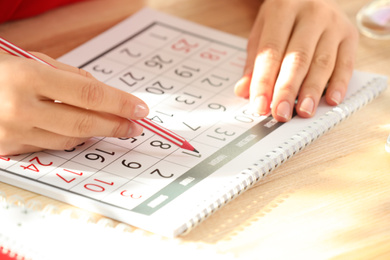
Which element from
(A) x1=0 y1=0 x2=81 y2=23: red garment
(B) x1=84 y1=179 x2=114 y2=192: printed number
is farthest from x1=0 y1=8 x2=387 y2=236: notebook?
(A) x1=0 y1=0 x2=81 y2=23: red garment

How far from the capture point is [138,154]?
0.79m

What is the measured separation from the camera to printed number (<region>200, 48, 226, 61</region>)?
1.06 m

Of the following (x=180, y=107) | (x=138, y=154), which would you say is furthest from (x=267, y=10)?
(x=138, y=154)

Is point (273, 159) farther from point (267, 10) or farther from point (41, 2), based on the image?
point (41, 2)

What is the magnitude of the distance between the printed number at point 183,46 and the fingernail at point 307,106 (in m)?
0.27

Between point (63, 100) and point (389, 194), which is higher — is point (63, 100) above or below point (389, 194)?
above

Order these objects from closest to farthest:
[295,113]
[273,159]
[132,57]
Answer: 1. [273,159]
2. [295,113]
3. [132,57]

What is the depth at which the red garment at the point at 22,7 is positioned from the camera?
1.11m

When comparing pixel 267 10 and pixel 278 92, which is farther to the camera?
pixel 267 10

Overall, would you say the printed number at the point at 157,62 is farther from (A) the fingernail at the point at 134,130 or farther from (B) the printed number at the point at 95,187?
(B) the printed number at the point at 95,187

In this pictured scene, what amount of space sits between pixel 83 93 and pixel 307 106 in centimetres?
33

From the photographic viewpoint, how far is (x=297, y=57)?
3.19 ft

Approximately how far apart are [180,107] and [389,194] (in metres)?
0.32

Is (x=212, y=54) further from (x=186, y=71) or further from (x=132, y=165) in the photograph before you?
(x=132, y=165)
